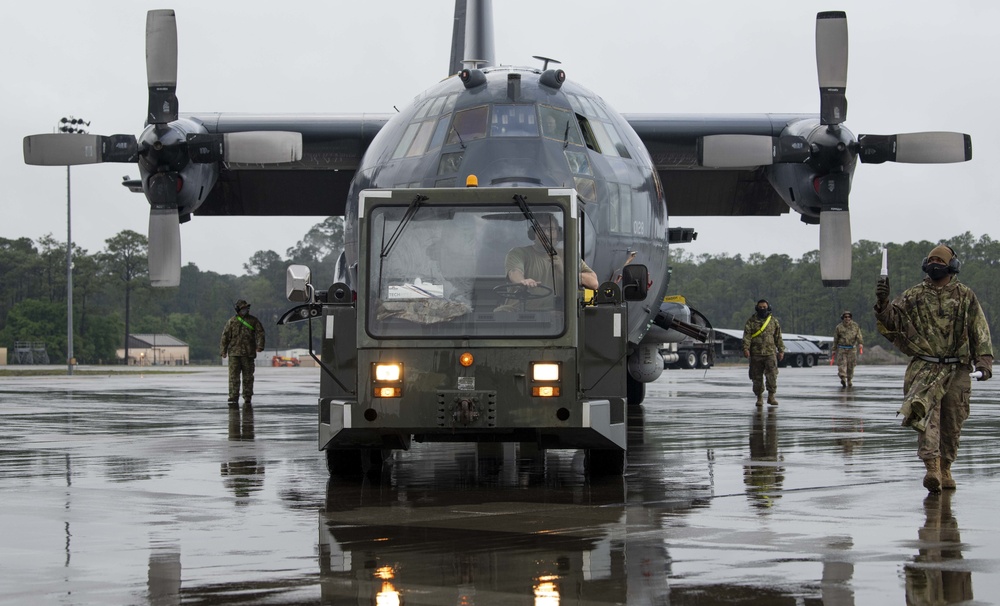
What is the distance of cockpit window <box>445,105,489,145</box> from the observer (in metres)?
12.8

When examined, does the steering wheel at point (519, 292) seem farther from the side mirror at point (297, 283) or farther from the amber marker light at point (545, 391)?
the side mirror at point (297, 283)

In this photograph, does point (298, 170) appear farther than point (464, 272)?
Yes

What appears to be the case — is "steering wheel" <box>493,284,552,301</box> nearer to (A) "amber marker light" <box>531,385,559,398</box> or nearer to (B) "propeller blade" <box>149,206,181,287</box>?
(A) "amber marker light" <box>531,385,559,398</box>

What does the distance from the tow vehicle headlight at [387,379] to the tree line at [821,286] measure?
302 feet

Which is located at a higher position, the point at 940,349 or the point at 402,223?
the point at 402,223

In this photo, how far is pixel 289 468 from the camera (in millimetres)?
11078

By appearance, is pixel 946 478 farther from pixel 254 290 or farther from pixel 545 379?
pixel 254 290

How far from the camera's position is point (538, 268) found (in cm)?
952

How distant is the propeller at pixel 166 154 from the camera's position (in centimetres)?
1702

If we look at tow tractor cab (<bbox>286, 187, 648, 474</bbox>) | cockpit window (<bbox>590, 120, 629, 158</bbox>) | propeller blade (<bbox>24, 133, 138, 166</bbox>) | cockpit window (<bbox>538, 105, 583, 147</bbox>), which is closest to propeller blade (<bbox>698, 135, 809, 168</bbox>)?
cockpit window (<bbox>590, 120, 629, 158</bbox>)

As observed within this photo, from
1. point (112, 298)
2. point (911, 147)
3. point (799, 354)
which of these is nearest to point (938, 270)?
point (911, 147)

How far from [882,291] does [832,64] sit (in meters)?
9.71

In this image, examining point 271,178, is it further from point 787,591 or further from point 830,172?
point 787,591

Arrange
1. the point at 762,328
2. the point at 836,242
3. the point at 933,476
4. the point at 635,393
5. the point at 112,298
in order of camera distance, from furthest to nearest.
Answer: the point at 112,298
the point at 762,328
the point at 635,393
the point at 836,242
the point at 933,476
